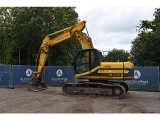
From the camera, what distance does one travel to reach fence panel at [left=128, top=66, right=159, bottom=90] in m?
21.1

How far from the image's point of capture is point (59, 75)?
2481 cm

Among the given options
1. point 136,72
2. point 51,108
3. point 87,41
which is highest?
point 87,41

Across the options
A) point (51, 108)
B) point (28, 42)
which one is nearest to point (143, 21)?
point (28, 42)

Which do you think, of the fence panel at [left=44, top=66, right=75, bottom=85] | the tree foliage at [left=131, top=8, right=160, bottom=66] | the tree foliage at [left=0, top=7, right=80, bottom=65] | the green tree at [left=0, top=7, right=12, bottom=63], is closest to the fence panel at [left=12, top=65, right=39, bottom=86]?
the fence panel at [left=44, top=66, right=75, bottom=85]

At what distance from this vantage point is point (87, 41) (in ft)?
62.5

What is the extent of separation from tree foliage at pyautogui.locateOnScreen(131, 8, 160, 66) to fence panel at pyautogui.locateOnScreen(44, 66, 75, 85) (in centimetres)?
849

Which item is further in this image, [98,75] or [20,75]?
[20,75]

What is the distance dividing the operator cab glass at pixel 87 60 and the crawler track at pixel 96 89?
875 millimetres

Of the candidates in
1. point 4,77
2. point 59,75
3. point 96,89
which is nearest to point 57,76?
point 59,75

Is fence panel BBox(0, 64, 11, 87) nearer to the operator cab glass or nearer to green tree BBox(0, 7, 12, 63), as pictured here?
the operator cab glass

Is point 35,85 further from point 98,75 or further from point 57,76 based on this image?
point 98,75

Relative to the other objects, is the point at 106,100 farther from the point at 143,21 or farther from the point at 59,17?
the point at 59,17

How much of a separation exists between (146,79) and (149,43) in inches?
333

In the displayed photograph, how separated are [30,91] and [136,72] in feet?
24.0
